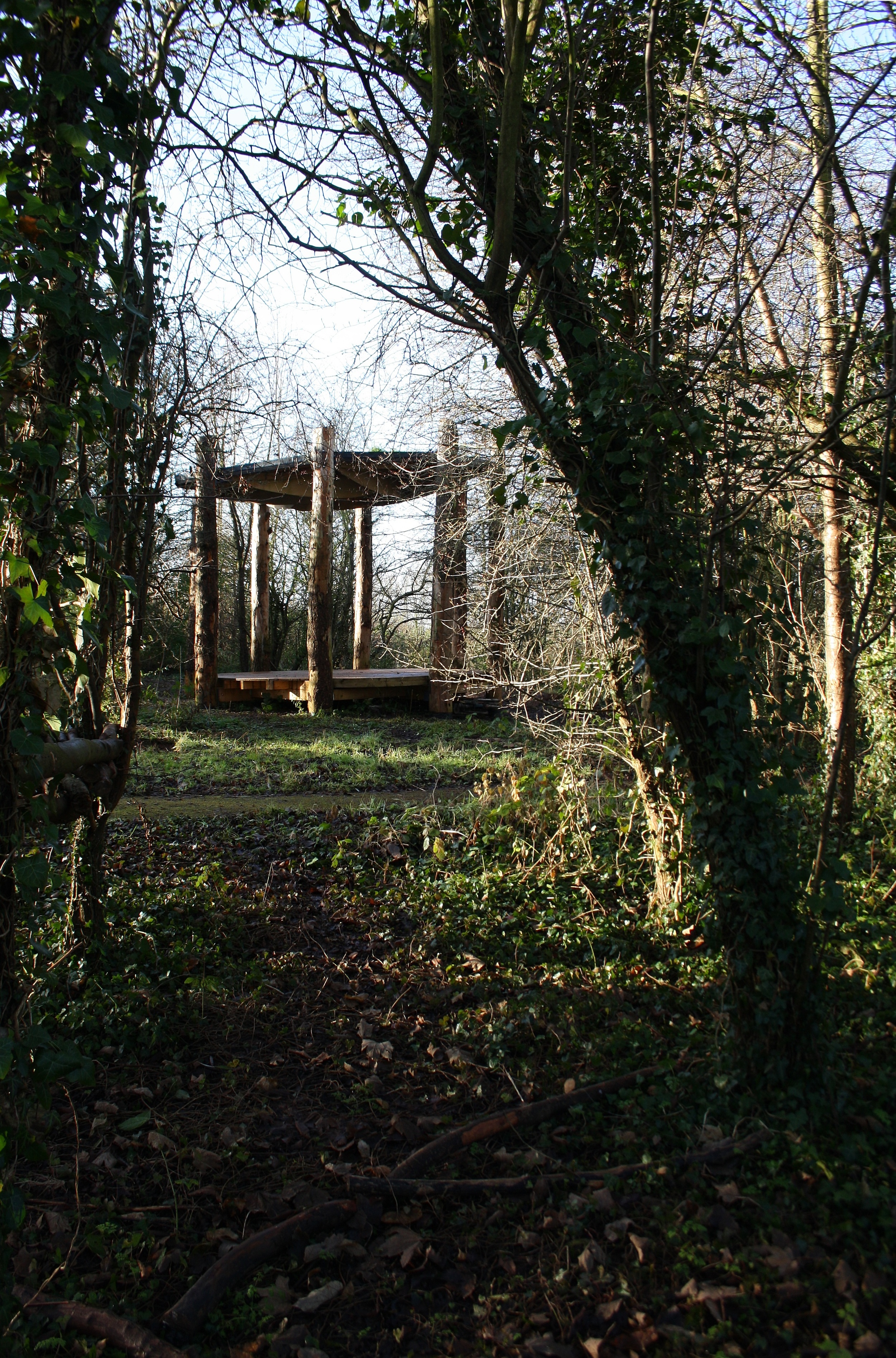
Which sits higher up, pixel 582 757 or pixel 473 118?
pixel 473 118

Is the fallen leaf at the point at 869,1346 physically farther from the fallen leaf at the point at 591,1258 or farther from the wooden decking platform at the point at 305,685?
the wooden decking platform at the point at 305,685

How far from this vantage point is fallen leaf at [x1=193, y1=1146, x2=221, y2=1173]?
2914 millimetres

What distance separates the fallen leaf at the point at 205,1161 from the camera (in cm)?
291

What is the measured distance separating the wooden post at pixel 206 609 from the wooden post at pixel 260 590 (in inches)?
88.6

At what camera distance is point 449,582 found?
502 inches

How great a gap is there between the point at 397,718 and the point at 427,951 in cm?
880

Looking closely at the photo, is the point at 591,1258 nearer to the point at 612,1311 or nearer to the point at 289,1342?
the point at 612,1311

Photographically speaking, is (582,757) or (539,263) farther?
(582,757)

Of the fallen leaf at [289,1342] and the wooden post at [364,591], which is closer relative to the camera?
the fallen leaf at [289,1342]

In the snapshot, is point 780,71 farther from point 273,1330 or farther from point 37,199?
point 273,1330

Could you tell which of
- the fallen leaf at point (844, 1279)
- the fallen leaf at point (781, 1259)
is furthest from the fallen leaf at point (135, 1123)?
→ the fallen leaf at point (844, 1279)

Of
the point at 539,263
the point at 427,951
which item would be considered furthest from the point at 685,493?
the point at 427,951

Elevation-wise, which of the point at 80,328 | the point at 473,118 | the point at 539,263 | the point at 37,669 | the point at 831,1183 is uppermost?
the point at 473,118

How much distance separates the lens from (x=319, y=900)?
5199 mm
